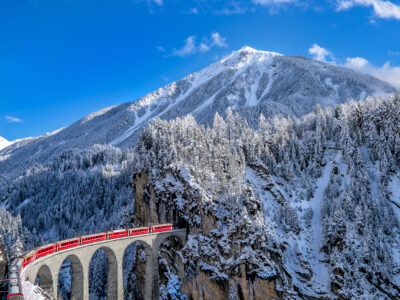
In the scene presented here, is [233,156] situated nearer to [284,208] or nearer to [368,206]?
[284,208]

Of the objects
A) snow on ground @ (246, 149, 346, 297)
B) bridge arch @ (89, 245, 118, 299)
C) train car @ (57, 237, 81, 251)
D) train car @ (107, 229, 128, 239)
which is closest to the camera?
train car @ (57, 237, 81, 251)

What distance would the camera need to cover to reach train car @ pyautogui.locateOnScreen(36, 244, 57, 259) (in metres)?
36.9

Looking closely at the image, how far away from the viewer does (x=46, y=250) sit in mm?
38312

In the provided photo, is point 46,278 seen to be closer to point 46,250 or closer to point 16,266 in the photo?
point 46,250

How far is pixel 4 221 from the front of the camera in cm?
9962

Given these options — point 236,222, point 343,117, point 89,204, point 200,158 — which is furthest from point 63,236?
point 343,117

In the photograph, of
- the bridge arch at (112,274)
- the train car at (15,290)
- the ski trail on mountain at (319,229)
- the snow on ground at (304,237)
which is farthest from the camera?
the ski trail on mountain at (319,229)

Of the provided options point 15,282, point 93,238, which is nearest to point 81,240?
point 93,238

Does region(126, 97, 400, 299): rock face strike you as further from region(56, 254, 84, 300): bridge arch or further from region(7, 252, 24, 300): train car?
region(7, 252, 24, 300): train car

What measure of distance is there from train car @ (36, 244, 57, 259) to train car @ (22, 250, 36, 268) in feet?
3.71

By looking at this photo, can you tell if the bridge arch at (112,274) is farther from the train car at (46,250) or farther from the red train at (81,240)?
the train car at (46,250)

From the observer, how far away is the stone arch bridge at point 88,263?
38719 millimetres

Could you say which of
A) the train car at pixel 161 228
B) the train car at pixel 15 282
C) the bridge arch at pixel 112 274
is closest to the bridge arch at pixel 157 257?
the train car at pixel 161 228

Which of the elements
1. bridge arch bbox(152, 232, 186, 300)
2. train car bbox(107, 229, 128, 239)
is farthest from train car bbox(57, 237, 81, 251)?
bridge arch bbox(152, 232, 186, 300)
